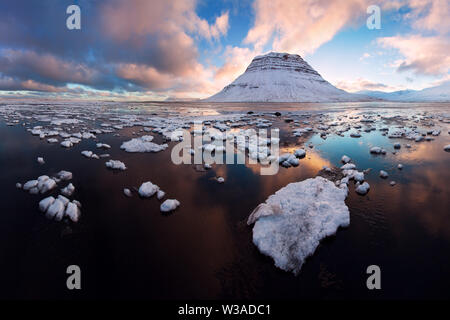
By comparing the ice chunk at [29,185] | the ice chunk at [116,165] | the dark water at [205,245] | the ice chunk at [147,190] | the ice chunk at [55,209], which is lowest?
the dark water at [205,245]

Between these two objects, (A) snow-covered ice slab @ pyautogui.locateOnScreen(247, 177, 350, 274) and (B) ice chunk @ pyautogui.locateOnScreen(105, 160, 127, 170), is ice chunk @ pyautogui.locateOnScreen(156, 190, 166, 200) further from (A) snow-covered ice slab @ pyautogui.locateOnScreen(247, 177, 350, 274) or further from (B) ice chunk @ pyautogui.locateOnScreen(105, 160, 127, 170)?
(B) ice chunk @ pyautogui.locateOnScreen(105, 160, 127, 170)

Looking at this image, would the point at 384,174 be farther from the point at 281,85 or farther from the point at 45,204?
the point at 281,85

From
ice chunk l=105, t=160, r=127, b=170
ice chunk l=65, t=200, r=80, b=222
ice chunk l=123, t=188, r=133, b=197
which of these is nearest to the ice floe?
ice chunk l=123, t=188, r=133, b=197

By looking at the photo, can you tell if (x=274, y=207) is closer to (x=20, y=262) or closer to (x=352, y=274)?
(x=352, y=274)

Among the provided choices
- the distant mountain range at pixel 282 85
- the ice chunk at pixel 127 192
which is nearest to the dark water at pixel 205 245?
the ice chunk at pixel 127 192

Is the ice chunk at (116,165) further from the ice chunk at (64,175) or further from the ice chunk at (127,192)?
the ice chunk at (127,192)
